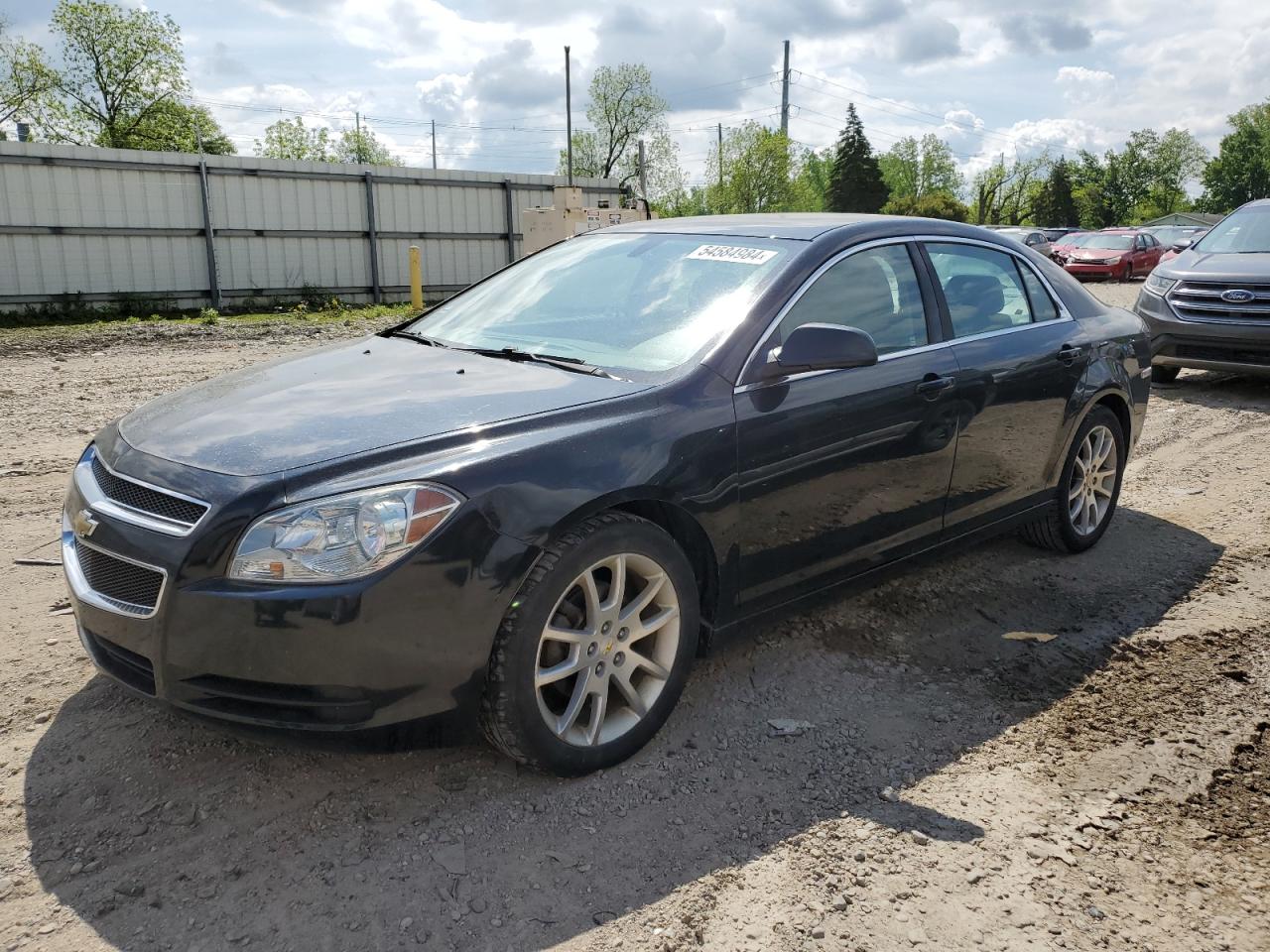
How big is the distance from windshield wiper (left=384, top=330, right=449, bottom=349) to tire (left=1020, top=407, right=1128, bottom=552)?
2870 mm

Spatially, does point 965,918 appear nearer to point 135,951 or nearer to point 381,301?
point 135,951

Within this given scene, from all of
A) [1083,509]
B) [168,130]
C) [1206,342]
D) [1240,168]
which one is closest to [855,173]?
[168,130]

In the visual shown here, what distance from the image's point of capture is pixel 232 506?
8.21 feet

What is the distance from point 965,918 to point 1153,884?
54cm

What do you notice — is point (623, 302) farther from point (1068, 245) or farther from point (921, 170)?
point (921, 170)

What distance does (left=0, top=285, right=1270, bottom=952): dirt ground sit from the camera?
2.39 metres

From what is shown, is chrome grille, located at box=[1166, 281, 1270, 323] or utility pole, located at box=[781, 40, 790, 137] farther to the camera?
utility pole, located at box=[781, 40, 790, 137]

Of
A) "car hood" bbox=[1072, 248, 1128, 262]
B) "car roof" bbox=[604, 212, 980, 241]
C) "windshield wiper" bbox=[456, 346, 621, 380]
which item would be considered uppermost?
"car roof" bbox=[604, 212, 980, 241]

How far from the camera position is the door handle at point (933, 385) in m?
3.82

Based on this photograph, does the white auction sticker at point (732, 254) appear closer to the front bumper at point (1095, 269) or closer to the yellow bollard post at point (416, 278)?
the yellow bollard post at point (416, 278)

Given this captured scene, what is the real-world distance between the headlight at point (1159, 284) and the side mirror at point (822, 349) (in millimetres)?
7764

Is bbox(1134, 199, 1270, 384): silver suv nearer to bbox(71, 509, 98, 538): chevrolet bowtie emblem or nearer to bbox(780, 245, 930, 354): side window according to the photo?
bbox(780, 245, 930, 354): side window

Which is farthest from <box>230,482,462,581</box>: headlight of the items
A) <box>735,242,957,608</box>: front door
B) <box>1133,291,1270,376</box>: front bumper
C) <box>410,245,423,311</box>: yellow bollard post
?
<box>410,245,423,311</box>: yellow bollard post

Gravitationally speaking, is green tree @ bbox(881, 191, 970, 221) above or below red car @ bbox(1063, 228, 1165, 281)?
above
